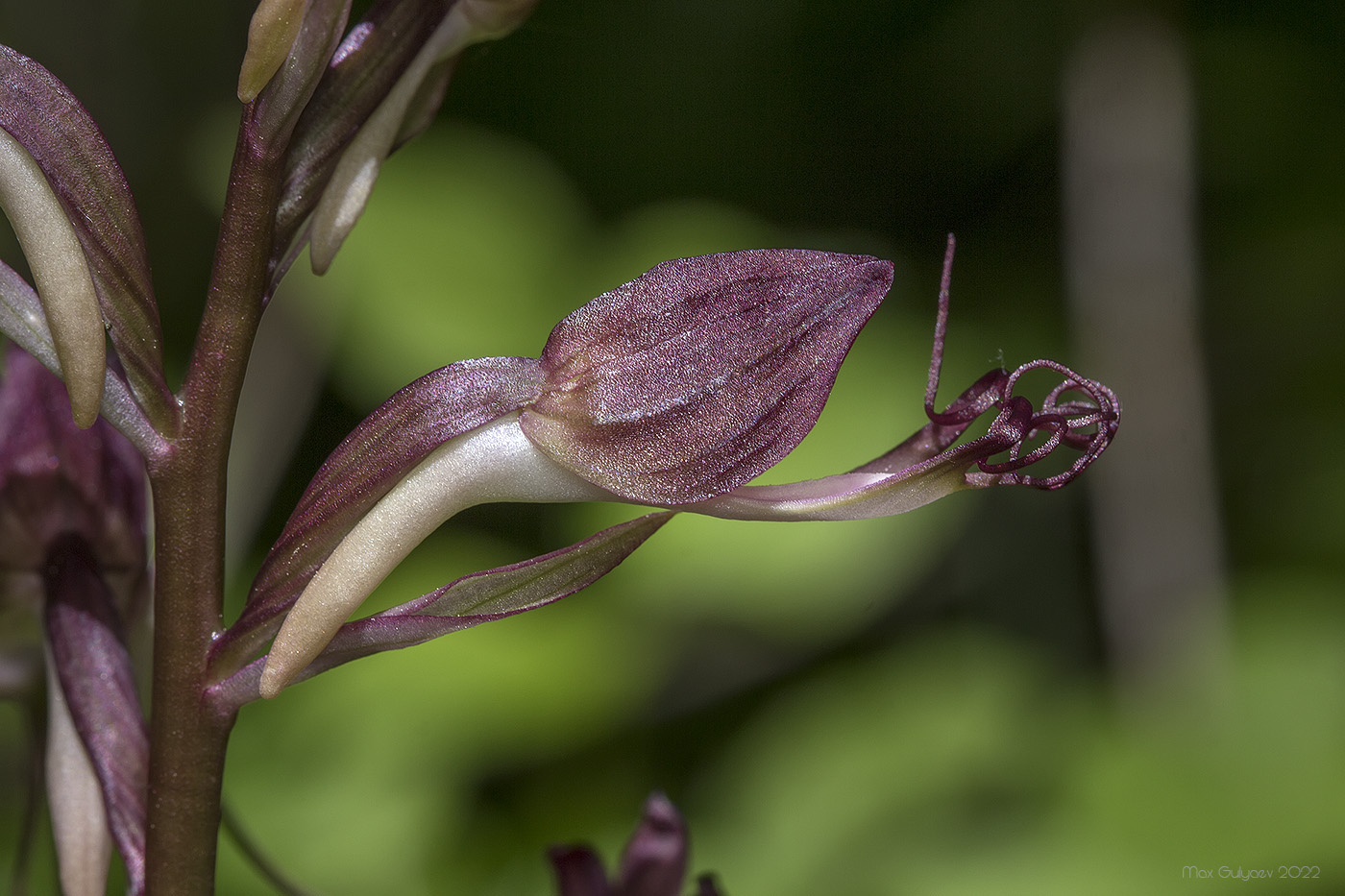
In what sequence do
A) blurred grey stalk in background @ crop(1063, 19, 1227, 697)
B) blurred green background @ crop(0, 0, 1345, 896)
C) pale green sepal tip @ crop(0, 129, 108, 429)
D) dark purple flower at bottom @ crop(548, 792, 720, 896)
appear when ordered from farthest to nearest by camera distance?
1. blurred grey stalk in background @ crop(1063, 19, 1227, 697)
2. blurred green background @ crop(0, 0, 1345, 896)
3. dark purple flower at bottom @ crop(548, 792, 720, 896)
4. pale green sepal tip @ crop(0, 129, 108, 429)

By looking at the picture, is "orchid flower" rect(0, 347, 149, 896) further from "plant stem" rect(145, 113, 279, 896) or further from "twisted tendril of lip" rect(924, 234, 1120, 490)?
"twisted tendril of lip" rect(924, 234, 1120, 490)

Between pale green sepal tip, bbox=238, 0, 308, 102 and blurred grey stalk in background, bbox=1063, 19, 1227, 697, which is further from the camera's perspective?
blurred grey stalk in background, bbox=1063, 19, 1227, 697

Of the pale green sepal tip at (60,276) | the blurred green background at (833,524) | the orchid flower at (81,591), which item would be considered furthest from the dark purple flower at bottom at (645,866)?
the blurred green background at (833,524)

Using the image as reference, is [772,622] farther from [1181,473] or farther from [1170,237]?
[1170,237]

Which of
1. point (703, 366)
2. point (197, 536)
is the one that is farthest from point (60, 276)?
point (703, 366)

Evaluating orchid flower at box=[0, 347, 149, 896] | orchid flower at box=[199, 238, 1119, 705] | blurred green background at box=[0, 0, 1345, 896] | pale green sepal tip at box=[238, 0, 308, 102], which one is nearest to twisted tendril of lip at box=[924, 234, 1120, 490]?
orchid flower at box=[199, 238, 1119, 705]

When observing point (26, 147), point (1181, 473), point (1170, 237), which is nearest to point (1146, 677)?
point (1181, 473)

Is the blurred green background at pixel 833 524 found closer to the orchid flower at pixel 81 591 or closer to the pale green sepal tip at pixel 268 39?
the orchid flower at pixel 81 591
